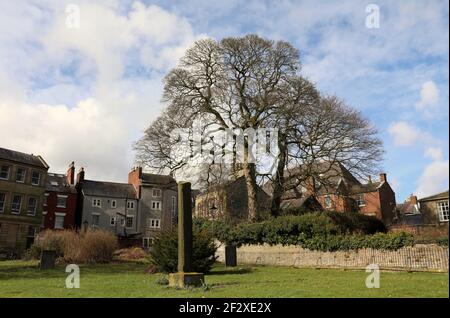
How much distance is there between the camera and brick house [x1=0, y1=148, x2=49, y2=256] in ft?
144

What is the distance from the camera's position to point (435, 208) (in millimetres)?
45219

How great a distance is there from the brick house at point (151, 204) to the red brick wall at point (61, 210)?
8.55 m

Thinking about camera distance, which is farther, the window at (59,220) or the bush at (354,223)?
the window at (59,220)

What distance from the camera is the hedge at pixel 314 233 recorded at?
76.4ft

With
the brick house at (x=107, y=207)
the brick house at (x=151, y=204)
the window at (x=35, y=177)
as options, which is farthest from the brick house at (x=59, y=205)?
the brick house at (x=151, y=204)

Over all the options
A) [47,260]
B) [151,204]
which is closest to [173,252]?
[47,260]

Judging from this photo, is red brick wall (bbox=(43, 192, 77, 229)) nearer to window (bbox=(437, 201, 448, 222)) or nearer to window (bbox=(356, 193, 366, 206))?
window (bbox=(356, 193, 366, 206))

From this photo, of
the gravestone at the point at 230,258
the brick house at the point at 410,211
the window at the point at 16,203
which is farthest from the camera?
the brick house at the point at 410,211

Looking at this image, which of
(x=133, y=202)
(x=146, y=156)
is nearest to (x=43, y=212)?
(x=133, y=202)

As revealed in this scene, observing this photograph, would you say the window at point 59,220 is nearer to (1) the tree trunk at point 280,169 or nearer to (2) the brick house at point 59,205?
(2) the brick house at point 59,205

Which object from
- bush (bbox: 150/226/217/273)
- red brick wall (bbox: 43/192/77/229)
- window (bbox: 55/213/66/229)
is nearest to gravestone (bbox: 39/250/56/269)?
bush (bbox: 150/226/217/273)

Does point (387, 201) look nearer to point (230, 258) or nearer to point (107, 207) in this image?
point (230, 258)
